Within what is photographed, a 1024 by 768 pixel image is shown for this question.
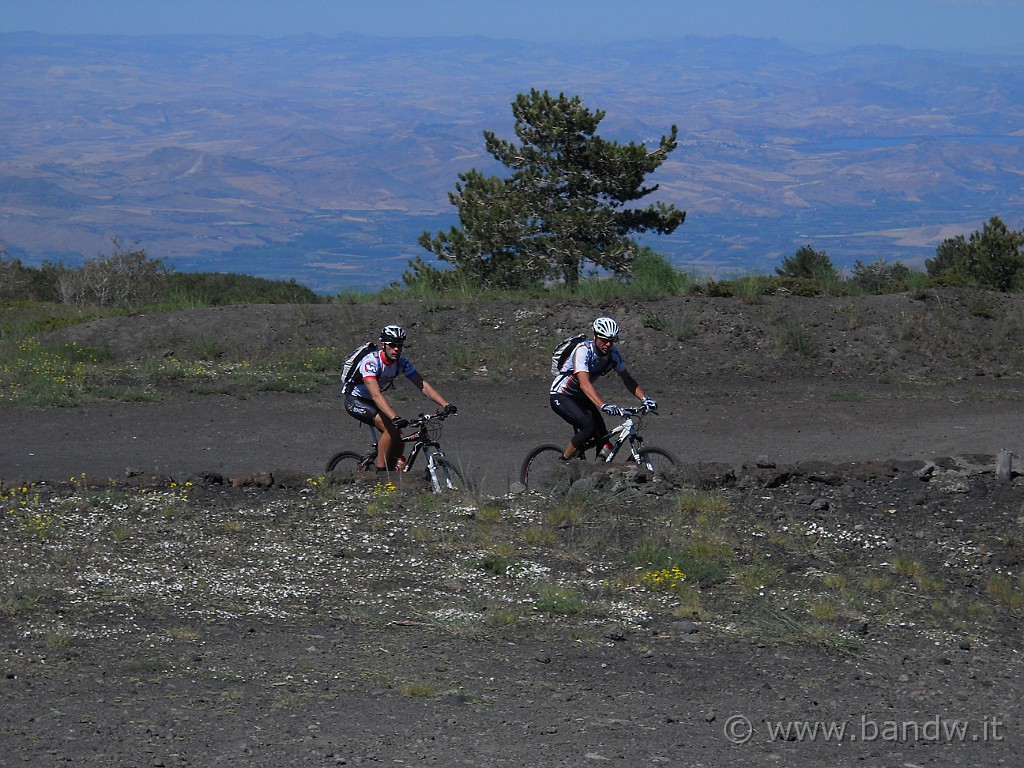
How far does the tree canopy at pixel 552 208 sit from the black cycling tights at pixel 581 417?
16599mm

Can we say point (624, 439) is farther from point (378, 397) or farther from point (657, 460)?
point (378, 397)

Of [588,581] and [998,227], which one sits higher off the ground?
[998,227]

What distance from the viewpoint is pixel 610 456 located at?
10.9 metres

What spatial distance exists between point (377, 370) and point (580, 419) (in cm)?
189

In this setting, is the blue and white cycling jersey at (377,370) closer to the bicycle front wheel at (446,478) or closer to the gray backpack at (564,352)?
the bicycle front wheel at (446,478)

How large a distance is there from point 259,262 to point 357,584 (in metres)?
163

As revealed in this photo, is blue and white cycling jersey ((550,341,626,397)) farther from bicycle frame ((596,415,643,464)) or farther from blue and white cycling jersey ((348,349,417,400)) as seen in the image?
blue and white cycling jersey ((348,349,417,400))

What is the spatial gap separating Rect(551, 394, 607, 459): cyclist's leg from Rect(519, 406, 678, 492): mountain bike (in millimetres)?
67

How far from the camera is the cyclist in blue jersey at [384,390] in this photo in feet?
33.5

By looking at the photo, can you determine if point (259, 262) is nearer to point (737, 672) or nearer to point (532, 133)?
point (532, 133)

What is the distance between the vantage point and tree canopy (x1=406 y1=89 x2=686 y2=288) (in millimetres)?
28172

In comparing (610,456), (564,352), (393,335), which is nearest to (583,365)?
(564,352)

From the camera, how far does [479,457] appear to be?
514 inches

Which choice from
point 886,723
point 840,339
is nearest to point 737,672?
point 886,723
